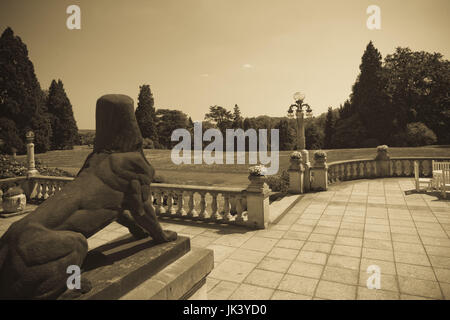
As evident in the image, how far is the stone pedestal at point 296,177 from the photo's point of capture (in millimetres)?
12242

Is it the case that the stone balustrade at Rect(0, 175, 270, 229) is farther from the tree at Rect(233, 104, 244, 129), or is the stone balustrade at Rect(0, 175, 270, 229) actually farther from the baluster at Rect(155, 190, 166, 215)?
the tree at Rect(233, 104, 244, 129)

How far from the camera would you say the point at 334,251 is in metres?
5.96

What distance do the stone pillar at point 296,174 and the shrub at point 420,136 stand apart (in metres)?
29.2

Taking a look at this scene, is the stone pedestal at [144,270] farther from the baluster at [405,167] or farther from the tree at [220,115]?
the tree at [220,115]

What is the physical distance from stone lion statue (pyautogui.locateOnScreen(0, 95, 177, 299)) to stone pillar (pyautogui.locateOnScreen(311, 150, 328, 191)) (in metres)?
10.1

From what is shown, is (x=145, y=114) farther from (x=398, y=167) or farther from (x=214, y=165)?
(x=398, y=167)

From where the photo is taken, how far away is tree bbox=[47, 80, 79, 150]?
46.8 m


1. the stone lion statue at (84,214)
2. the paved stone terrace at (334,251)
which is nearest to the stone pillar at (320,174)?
the paved stone terrace at (334,251)

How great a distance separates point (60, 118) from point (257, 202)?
5079 centimetres

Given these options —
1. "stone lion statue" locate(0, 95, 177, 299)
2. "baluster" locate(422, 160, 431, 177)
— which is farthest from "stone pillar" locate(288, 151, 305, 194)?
"stone lion statue" locate(0, 95, 177, 299)

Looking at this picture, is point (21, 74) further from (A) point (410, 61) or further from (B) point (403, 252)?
(A) point (410, 61)

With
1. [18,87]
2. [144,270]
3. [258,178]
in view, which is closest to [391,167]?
[258,178]
